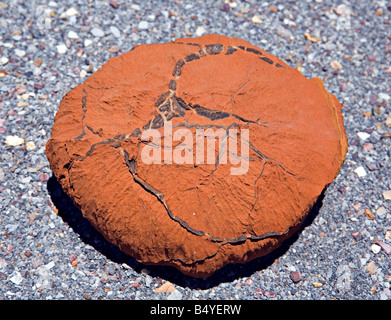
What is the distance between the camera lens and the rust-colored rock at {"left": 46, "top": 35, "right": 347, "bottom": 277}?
2643mm

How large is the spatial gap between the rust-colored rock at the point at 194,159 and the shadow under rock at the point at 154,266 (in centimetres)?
28

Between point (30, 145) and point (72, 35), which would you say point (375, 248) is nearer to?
point (30, 145)

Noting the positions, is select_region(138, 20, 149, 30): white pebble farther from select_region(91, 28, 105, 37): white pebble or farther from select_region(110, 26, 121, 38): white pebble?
select_region(91, 28, 105, 37): white pebble

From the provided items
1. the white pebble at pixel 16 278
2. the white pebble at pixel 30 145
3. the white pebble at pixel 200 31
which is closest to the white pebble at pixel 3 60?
the white pebble at pixel 30 145

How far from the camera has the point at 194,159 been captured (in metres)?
2.61

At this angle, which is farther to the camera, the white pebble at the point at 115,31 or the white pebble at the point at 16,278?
the white pebble at the point at 115,31

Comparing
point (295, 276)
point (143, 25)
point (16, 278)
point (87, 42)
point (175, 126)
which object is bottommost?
point (16, 278)

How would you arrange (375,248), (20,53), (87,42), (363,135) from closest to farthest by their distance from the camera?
(375,248) → (363,135) → (20,53) → (87,42)

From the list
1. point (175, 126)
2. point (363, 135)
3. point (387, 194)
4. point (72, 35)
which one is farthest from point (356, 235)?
point (72, 35)

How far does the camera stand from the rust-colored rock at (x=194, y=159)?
8.67 ft

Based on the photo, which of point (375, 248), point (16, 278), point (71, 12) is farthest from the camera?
point (71, 12)

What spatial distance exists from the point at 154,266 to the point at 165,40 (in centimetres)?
198

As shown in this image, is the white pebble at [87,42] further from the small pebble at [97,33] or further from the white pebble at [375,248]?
the white pebble at [375,248]

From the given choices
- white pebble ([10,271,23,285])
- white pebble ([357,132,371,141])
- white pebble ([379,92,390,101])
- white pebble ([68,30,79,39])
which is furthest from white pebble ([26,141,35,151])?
white pebble ([379,92,390,101])
